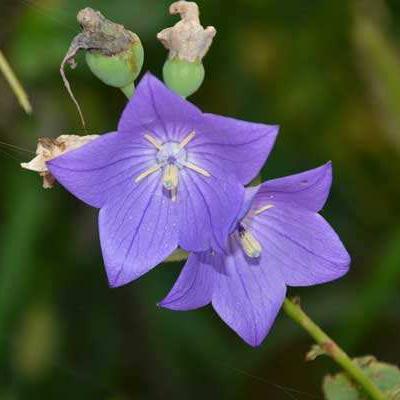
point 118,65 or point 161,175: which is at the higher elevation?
point 118,65

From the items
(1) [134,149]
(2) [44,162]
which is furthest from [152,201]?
(2) [44,162]

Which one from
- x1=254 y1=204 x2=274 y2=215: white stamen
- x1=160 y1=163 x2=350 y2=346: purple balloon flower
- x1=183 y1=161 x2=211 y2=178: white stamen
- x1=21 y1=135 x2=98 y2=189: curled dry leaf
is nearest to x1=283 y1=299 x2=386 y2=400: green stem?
x1=160 y1=163 x2=350 y2=346: purple balloon flower

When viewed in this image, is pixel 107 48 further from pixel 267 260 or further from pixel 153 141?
pixel 267 260

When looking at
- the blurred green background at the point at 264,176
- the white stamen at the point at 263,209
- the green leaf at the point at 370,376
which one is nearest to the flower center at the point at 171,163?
the white stamen at the point at 263,209

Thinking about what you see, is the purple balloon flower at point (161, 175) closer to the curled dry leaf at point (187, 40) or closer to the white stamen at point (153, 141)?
the white stamen at point (153, 141)

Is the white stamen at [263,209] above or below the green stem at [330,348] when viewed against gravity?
above

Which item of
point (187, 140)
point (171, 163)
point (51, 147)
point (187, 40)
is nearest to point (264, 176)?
point (171, 163)

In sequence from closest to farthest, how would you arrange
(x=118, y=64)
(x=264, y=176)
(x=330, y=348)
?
(x=118, y=64) → (x=330, y=348) → (x=264, y=176)

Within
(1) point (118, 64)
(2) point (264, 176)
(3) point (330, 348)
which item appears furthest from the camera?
(2) point (264, 176)
